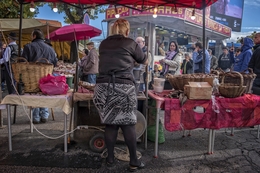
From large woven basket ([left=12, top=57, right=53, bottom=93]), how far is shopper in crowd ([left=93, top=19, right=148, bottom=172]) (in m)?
1.00

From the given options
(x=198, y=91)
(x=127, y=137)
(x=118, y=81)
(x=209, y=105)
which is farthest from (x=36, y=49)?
(x=209, y=105)

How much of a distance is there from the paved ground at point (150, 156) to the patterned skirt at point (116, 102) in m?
0.67

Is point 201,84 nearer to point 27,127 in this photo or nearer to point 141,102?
point 141,102

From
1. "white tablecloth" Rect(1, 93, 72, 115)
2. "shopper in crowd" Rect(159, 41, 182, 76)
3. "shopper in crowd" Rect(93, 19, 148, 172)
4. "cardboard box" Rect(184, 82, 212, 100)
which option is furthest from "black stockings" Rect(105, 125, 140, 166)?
"shopper in crowd" Rect(159, 41, 182, 76)

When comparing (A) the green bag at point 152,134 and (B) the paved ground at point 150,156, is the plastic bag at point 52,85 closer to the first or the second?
(B) the paved ground at point 150,156

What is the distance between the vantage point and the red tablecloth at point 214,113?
296 cm

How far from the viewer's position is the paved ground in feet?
9.22

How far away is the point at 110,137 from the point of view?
8.80 ft

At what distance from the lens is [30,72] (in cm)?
306

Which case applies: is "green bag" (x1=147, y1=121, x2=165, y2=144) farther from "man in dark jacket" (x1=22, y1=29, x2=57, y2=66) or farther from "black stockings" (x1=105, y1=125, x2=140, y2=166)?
"man in dark jacket" (x1=22, y1=29, x2=57, y2=66)

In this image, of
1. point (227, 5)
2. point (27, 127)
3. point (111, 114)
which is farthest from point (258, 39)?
point (227, 5)

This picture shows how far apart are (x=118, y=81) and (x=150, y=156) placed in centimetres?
129

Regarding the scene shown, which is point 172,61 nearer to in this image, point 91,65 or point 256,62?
point 256,62

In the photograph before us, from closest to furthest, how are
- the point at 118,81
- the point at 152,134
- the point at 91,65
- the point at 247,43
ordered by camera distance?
1. the point at 118,81
2. the point at 152,134
3. the point at 247,43
4. the point at 91,65
